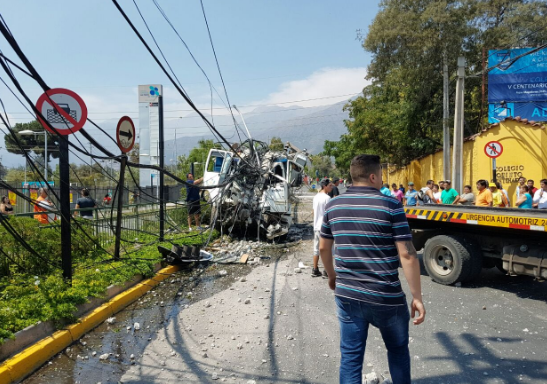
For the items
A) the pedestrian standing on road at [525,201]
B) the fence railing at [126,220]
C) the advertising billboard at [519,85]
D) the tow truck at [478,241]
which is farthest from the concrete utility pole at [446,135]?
the fence railing at [126,220]

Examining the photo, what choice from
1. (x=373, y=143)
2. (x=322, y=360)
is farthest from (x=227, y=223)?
(x=373, y=143)

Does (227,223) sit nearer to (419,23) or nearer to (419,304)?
(419,304)

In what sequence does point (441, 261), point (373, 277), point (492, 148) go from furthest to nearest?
point (492, 148) → point (441, 261) → point (373, 277)

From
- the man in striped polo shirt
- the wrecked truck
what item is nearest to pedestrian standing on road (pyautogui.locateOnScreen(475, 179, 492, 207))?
the wrecked truck

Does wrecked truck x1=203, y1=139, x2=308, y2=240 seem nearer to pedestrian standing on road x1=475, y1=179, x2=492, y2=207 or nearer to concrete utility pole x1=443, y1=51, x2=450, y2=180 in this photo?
pedestrian standing on road x1=475, y1=179, x2=492, y2=207

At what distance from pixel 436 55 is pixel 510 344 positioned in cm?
1677

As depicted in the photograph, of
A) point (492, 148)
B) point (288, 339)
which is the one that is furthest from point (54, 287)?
point (492, 148)

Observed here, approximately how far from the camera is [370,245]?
101 inches

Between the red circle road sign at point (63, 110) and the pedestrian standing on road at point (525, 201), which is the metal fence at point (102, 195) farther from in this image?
the pedestrian standing on road at point (525, 201)

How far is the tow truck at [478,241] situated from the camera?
5262 millimetres

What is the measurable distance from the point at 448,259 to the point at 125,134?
5.58 m

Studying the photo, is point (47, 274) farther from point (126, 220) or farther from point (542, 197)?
point (542, 197)

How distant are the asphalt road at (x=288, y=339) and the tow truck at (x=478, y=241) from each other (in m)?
0.36

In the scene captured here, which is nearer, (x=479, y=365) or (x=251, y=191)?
(x=479, y=365)
